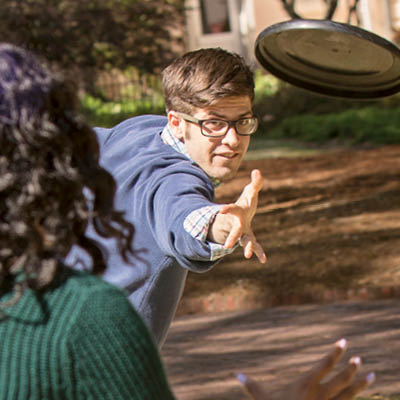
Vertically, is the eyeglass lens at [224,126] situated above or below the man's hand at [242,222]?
below

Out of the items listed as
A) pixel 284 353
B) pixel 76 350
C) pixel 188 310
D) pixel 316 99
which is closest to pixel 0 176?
pixel 76 350

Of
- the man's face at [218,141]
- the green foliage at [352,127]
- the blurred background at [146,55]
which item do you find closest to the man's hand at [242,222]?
the man's face at [218,141]

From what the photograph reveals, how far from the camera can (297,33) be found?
3.18 m

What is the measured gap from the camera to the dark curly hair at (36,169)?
1.35m

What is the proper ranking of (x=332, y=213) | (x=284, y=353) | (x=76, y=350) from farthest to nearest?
(x=332, y=213)
(x=284, y=353)
(x=76, y=350)

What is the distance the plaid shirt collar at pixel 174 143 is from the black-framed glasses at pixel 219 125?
0.07 m

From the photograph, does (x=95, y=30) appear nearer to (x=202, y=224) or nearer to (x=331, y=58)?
(x=331, y=58)

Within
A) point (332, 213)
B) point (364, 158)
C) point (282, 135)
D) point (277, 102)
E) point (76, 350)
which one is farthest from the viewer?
point (277, 102)

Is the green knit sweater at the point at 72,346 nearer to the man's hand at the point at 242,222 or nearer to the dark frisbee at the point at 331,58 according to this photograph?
the man's hand at the point at 242,222

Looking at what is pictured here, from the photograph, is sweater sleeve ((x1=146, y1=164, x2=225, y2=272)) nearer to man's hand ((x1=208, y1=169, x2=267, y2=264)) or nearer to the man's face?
man's hand ((x1=208, y1=169, x2=267, y2=264))

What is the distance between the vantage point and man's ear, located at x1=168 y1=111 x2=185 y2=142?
2830mm

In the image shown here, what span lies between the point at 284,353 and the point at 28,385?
4.87 m

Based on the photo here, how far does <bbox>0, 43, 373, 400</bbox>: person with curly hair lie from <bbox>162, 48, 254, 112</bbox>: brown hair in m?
1.44

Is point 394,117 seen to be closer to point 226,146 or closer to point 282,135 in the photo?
point 282,135
